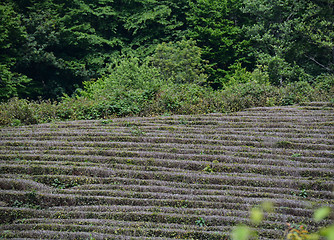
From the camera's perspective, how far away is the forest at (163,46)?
1645 cm

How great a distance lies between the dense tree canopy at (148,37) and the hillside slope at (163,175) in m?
9.09

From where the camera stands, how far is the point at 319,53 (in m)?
19.9

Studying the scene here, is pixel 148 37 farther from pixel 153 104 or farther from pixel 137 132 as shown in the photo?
pixel 137 132

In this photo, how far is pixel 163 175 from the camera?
6.80 metres

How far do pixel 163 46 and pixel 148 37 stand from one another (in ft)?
14.4

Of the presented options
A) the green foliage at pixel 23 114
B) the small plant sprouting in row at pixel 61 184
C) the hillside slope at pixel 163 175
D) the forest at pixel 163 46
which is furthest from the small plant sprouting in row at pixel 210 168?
the green foliage at pixel 23 114

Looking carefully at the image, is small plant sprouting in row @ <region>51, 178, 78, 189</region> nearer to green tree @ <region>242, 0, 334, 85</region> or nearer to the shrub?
the shrub

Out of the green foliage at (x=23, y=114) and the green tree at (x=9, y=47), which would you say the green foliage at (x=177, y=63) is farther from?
the green foliage at (x=23, y=114)

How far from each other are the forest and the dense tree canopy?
61 mm

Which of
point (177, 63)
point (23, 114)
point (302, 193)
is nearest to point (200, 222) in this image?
point (302, 193)

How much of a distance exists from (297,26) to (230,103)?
34.2ft

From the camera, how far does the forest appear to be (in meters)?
16.5

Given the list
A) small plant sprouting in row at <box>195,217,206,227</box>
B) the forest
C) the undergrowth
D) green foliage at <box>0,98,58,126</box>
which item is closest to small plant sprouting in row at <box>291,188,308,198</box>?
small plant sprouting in row at <box>195,217,206,227</box>

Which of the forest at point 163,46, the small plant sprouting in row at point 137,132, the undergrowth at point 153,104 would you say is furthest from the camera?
the forest at point 163,46
